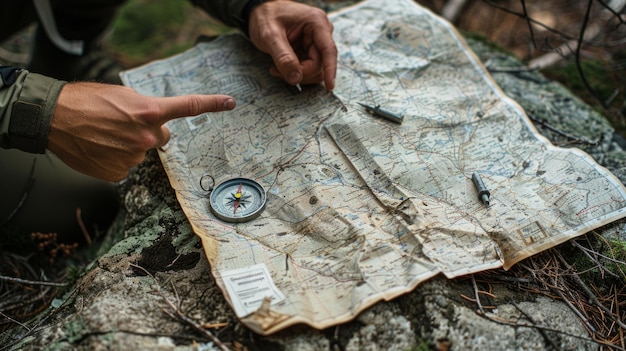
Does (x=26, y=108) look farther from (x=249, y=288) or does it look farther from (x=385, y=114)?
(x=385, y=114)

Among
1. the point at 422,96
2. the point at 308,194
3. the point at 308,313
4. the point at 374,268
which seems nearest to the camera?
the point at 308,313

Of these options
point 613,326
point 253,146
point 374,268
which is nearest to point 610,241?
point 613,326

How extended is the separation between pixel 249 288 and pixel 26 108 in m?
1.12

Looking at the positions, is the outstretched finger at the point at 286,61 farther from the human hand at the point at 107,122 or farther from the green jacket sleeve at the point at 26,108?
the green jacket sleeve at the point at 26,108

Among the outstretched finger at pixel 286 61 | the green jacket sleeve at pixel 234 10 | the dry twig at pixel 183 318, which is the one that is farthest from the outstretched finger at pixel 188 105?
the green jacket sleeve at pixel 234 10

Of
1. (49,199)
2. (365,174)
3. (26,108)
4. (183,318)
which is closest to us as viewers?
(183,318)

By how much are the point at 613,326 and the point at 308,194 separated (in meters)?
1.24

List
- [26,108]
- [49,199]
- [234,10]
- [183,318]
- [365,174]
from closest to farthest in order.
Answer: [183,318]
[26,108]
[365,174]
[49,199]
[234,10]

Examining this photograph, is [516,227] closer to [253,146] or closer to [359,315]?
[359,315]

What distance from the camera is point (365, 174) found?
7.08 feet

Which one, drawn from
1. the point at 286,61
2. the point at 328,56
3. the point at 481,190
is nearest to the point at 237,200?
the point at 286,61

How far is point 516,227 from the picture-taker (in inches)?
76.5

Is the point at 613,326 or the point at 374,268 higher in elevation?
the point at 374,268

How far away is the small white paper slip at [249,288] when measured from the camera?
1.65m
